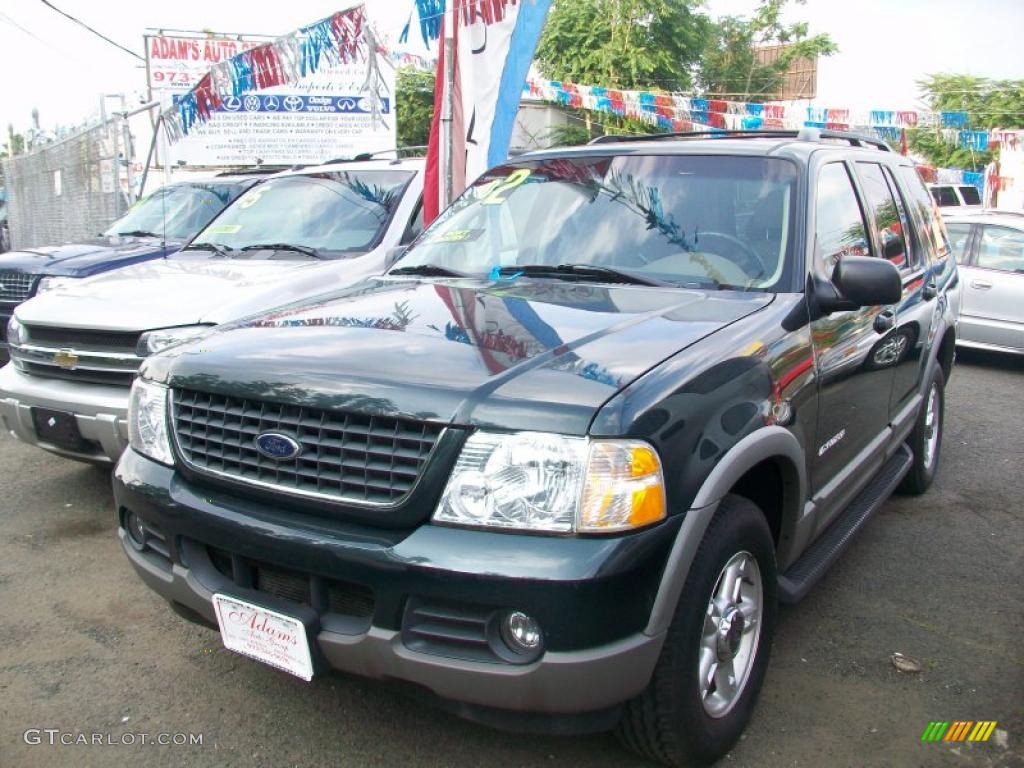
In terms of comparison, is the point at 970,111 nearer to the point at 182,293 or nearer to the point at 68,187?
the point at 68,187

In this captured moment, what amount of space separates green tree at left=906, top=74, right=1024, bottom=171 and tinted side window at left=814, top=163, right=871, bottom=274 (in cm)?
2214

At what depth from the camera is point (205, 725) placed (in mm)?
2865

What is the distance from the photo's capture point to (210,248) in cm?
611

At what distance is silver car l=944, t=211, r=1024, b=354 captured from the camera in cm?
897

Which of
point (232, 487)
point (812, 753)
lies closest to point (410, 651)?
point (232, 487)

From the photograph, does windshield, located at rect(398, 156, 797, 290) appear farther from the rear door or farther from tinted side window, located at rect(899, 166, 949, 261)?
the rear door

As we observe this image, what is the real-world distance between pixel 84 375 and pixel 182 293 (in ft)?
2.14

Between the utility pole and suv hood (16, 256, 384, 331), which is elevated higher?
the utility pole

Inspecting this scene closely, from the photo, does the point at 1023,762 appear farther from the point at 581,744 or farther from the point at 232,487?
the point at 232,487

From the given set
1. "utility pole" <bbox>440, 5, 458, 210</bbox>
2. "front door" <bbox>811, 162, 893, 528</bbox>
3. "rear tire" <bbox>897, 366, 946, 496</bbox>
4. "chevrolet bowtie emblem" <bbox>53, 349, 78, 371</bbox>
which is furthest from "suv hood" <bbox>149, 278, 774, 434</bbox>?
"utility pole" <bbox>440, 5, 458, 210</bbox>

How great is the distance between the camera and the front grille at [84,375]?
4523 mm

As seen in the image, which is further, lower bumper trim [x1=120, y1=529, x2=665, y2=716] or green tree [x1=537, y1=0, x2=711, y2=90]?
green tree [x1=537, y1=0, x2=711, y2=90]

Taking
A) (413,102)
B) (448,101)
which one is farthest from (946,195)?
(448,101)

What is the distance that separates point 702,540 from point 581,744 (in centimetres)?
83
